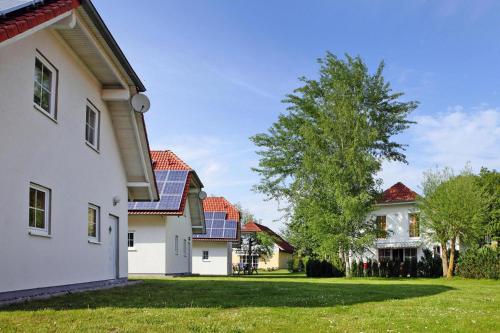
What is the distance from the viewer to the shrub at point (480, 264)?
30.7 metres

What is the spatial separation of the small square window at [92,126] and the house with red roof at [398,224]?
32.4 meters

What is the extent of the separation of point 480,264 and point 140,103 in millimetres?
24233

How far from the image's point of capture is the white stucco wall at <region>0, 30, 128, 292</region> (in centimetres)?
955

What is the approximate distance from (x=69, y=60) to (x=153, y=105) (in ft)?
9.45

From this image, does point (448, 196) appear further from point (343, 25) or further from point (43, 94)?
point (43, 94)

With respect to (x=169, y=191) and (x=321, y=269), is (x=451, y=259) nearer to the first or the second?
(x=321, y=269)

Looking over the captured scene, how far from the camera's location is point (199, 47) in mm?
15969

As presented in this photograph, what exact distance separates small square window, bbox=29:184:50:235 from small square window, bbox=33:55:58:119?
1.67 meters

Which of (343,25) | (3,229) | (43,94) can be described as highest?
(343,25)

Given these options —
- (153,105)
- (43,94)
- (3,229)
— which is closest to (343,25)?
(153,105)

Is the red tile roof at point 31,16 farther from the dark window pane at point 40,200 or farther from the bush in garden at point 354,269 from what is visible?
the bush in garden at point 354,269

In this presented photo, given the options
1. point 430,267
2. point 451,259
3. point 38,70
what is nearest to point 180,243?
point 451,259

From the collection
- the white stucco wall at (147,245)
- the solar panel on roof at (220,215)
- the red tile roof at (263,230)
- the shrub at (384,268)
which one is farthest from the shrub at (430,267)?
the red tile roof at (263,230)

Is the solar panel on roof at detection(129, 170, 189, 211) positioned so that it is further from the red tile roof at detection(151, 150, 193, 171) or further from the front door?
the front door
